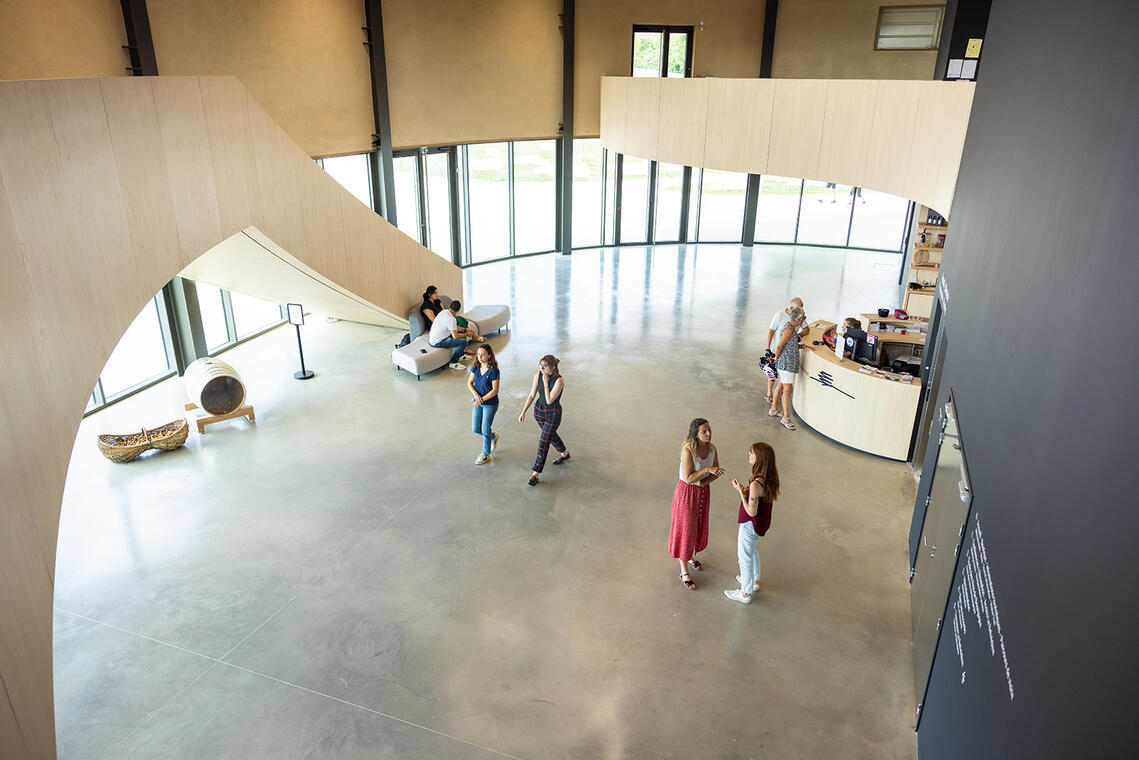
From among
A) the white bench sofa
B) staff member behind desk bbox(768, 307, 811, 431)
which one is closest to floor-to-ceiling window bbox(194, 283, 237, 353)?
the white bench sofa

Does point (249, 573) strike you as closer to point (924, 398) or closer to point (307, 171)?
point (307, 171)

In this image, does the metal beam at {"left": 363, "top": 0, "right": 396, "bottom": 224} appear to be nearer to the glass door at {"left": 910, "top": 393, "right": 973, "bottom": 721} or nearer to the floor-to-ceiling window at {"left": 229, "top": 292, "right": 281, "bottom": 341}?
the floor-to-ceiling window at {"left": 229, "top": 292, "right": 281, "bottom": 341}

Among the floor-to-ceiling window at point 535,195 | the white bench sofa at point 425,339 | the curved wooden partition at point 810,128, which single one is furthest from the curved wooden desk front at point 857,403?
the floor-to-ceiling window at point 535,195

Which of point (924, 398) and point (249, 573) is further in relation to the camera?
point (924, 398)

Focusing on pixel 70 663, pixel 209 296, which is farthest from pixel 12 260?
pixel 209 296

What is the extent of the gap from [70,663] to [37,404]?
2785 mm

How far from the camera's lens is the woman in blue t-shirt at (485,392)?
9273 mm

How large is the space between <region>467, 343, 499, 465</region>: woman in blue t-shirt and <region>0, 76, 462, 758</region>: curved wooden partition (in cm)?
315

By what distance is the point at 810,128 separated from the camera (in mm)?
11945

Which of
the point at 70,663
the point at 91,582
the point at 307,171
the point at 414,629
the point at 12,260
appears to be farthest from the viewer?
the point at 307,171

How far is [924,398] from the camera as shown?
9133mm

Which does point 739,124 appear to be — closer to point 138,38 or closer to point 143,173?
point 138,38

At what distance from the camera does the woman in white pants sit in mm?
6469

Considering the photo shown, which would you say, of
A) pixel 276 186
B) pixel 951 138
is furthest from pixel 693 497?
pixel 276 186
